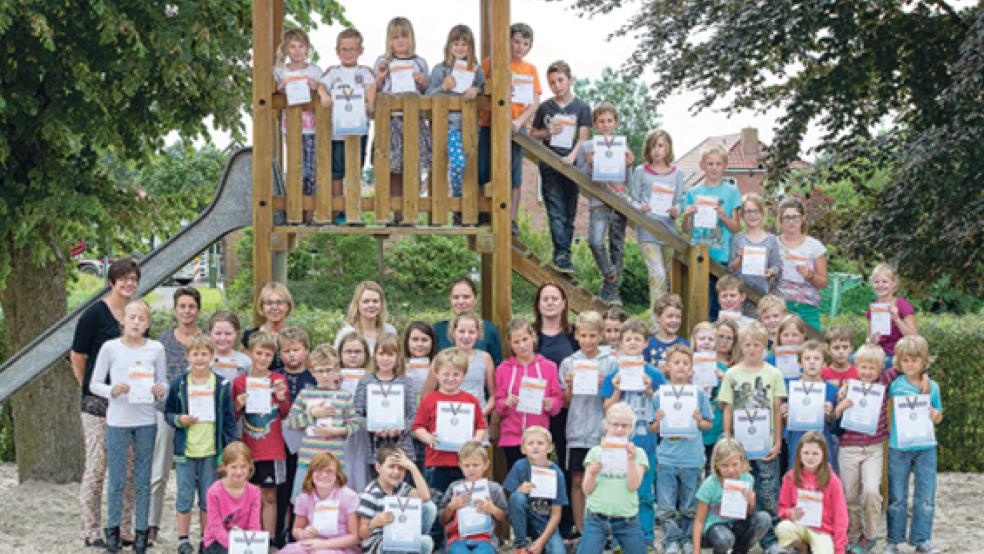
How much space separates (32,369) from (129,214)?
2965 millimetres

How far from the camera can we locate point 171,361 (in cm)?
788

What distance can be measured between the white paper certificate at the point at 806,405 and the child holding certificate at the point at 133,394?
4060 millimetres

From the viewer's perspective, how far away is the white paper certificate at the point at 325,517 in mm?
7094

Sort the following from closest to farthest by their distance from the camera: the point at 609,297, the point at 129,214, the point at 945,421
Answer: the point at 609,297 < the point at 129,214 < the point at 945,421

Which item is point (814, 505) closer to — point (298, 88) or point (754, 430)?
point (754, 430)

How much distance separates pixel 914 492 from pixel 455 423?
3222mm

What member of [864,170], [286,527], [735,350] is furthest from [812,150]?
[286,527]

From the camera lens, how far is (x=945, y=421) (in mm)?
12297

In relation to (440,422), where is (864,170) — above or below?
above

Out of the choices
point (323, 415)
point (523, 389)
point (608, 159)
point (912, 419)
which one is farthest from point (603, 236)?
point (323, 415)

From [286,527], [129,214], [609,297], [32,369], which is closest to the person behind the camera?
[286,527]

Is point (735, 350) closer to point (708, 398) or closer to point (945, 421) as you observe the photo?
point (708, 398)

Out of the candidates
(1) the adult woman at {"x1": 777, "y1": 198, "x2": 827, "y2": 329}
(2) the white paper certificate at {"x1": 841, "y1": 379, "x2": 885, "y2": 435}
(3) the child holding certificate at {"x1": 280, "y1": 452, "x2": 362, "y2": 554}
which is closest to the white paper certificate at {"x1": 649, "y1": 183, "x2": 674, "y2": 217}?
(1) the adult woman at {"x1": 777, "y1": 198, "x2": 827, "y2": 329}

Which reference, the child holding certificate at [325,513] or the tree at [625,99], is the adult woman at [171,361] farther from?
the tree at [625,99]
